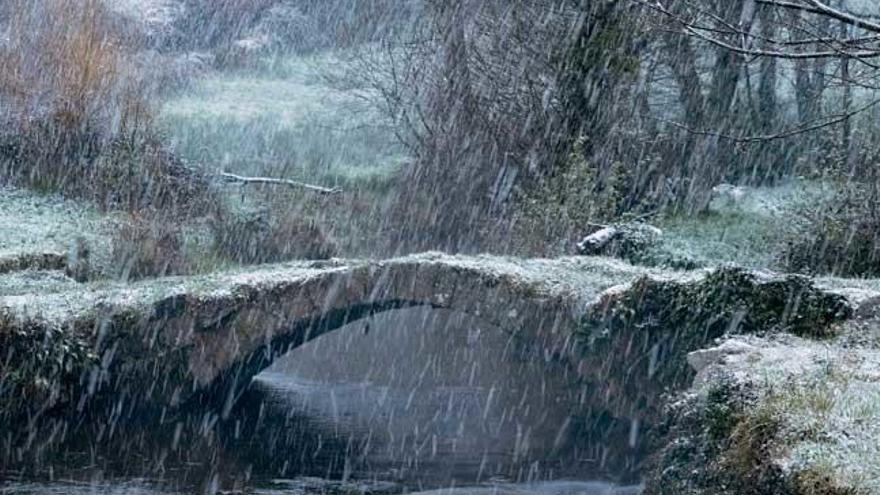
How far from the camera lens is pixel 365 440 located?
38.0ft

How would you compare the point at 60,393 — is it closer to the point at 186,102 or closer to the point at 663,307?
the point at 663,307

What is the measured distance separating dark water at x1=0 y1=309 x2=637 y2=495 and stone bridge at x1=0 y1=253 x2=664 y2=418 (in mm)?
557

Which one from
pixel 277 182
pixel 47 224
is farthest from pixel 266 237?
pixel 47 224

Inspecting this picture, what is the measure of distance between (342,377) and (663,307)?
6331 millimetres

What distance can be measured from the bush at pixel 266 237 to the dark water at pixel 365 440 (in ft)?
10.9

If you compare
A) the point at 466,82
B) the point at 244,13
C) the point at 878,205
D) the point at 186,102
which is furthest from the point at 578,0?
the point at 244,13

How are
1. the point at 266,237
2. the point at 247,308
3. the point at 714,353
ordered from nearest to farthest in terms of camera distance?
1. the point at 714,353
2. the point at 247,308
3. the point at 266,237

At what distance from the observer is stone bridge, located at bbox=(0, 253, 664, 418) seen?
36.6 ft

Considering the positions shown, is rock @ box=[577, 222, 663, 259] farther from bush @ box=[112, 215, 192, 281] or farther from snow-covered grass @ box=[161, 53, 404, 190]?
snow-covered grass @ box=[161, 53, 404, 190]

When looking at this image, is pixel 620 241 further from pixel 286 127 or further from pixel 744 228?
pixel 286 127

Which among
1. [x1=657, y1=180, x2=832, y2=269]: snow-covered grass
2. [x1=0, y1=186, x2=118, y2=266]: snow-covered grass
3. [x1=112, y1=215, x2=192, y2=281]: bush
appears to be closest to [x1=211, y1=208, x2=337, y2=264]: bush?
[x1=112, y1=215, x2=192, y2=281]: bush

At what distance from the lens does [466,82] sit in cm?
1945

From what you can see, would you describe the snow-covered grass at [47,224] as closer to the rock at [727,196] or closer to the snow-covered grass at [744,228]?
the snow-covered grass at [744,228]

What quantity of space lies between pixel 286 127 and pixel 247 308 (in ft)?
50.7
